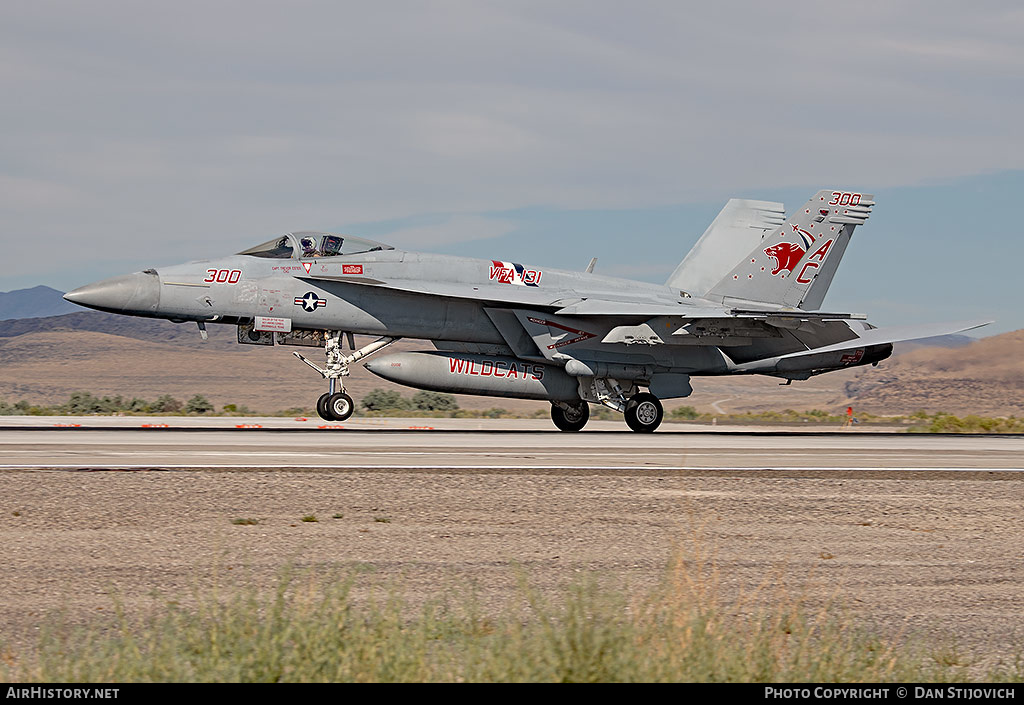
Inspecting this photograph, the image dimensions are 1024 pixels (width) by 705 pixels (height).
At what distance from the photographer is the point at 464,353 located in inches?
876

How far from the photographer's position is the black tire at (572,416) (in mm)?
24594

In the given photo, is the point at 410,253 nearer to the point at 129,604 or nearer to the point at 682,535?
the point at 682,535

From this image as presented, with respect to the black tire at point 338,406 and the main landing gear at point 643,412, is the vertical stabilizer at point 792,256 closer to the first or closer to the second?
the main landing gear at point 643,412

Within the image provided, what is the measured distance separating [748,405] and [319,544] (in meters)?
77.5

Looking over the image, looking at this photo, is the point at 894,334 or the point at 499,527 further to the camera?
the point at 894,334

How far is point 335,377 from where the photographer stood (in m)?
21.2

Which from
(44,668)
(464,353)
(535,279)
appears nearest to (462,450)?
(464,353)

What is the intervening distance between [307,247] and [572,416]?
7.23 meters

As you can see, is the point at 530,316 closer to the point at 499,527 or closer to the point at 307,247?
the point at 307,247

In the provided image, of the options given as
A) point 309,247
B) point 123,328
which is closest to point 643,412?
point 309,247

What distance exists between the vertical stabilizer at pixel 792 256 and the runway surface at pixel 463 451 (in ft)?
14.6

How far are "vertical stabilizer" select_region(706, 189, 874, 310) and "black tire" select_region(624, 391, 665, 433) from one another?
3790 mm

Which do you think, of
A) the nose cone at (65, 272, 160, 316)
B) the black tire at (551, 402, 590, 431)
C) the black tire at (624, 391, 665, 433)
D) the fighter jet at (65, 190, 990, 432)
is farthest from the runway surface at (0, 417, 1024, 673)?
the black tire at (551, 402, 590, 431)

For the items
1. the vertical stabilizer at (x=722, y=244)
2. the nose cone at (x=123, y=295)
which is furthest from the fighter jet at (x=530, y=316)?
the vertical stabilizer at (x=722, y=244)
